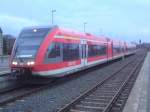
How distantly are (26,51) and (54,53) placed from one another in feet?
4.66

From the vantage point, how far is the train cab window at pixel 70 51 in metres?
18.3

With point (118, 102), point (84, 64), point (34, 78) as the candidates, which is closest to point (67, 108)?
point (118, 102)

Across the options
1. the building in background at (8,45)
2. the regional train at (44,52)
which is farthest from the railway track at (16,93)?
the building in background at (8,45)

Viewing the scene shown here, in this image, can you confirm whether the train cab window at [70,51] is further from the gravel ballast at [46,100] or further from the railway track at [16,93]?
the gravel ballast at [46,100]

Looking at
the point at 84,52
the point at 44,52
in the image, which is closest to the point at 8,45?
the point at 84,52

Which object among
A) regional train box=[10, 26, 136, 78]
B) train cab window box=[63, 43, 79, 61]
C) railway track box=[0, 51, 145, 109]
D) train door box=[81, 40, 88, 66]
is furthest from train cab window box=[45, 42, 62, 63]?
train door box=[81, 40, 88, 66]

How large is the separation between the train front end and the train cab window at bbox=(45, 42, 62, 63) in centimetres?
59

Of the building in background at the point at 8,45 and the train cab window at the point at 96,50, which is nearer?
the train cab window at the point at 96,50

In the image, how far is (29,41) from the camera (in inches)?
642

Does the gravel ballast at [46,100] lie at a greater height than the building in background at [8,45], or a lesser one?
lesser

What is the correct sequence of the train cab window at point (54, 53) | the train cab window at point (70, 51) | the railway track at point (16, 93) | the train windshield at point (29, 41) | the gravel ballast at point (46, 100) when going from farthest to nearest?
the train cab window at point (70, 51) < the train cab window at point (54, 53) < the train windshield at point (29, 41) < the railway track at point (16, 93) < the gravel ballast at point (46, 100)

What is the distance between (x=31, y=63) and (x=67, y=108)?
16.1 ft

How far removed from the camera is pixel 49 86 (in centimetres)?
1670

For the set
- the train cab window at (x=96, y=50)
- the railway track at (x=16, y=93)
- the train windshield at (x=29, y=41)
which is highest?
the train windshield at (x=29, y=41)
